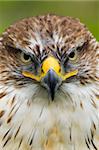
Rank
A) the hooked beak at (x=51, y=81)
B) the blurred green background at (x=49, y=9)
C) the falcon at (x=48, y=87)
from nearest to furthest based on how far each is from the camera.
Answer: the hooked beak at (x=51, y=81)
the falcon at (x=48, y=87)
the blurred green background at (x=49, y=9)

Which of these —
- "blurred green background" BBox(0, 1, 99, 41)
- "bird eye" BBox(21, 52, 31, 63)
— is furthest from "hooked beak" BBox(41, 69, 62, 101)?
"blurred green background" BBox(0, 1, 99, 41)

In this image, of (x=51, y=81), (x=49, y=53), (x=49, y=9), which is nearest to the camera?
(x=51, y=81)

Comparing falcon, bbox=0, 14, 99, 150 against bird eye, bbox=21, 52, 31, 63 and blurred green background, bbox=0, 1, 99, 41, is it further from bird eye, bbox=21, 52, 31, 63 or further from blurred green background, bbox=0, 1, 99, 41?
blurred green background, bbox=0, 1, 99, 41

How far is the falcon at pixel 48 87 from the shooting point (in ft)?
25.2

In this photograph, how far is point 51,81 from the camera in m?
7.50

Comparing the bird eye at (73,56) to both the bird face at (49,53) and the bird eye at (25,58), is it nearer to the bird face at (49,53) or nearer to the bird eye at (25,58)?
the bird face at (49,53)

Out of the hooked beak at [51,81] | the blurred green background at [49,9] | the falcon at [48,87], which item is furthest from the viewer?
the blurred green background at [49,9]

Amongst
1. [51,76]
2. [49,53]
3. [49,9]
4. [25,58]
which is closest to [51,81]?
[51,76]

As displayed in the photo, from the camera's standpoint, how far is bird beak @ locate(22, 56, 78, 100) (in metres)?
7.51

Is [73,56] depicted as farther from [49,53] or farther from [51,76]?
[51,76]

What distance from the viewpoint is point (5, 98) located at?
7879mm

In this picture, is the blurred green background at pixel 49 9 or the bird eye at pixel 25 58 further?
the blurred green background at pixel 49 9

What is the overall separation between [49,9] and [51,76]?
21.9 ft

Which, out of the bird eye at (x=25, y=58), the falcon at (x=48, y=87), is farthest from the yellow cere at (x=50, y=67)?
the bird eye at (x=25, y=58)
